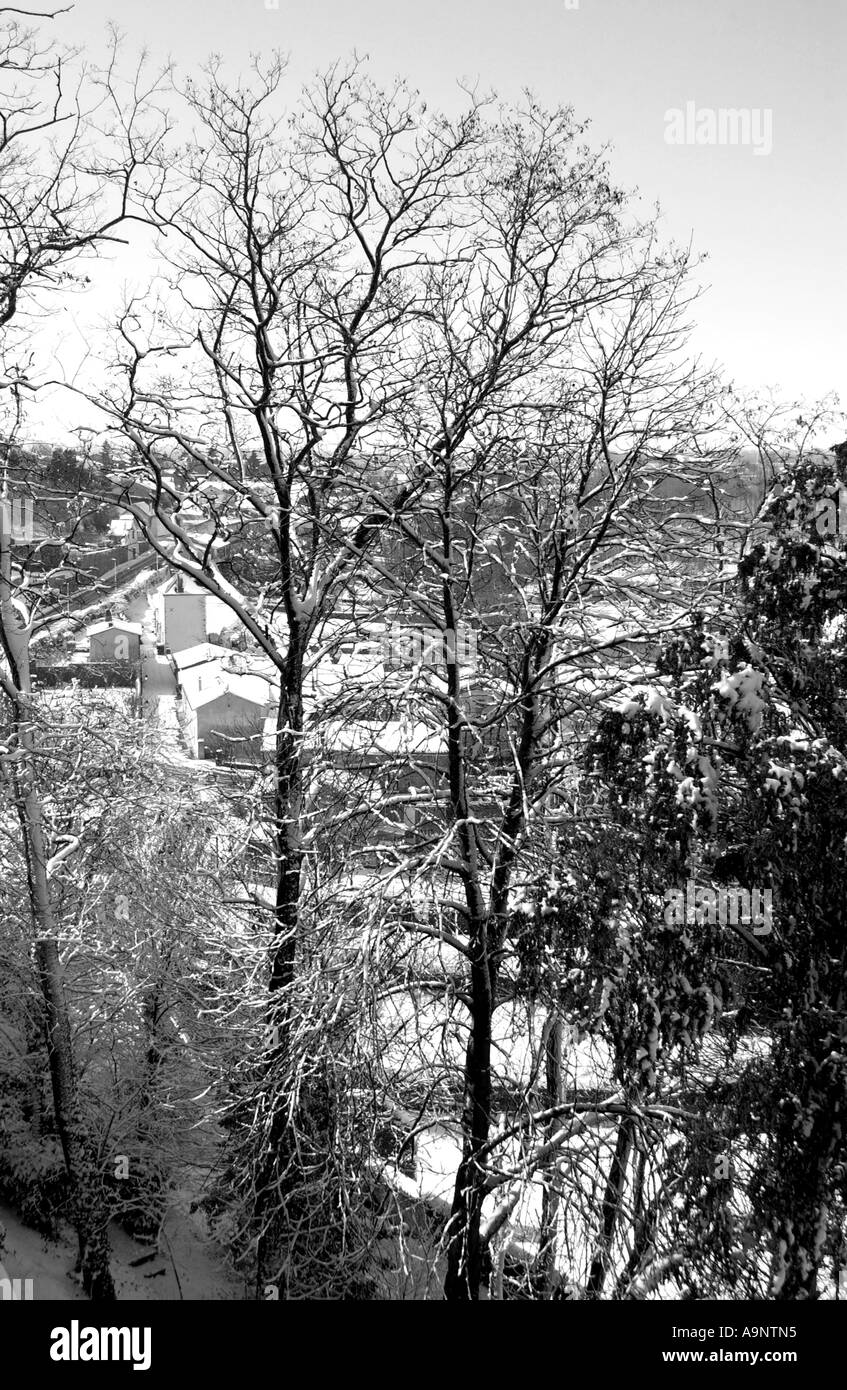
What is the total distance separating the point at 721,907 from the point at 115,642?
14.6m

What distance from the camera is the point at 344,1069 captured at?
6219mm

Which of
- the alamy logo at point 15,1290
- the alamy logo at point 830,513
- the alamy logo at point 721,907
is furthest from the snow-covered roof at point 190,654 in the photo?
the alamy logo at point 830,513

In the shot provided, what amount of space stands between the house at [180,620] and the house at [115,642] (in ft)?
12.7

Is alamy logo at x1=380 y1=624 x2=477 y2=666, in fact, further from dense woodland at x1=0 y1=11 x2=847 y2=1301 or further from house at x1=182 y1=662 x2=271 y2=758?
house at x1=182 y1=662 x2=271 y2=758

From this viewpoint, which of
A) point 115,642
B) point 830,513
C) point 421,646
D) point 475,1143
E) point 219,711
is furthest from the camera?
point 219,711

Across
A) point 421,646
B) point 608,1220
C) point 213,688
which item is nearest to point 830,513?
point 421,646

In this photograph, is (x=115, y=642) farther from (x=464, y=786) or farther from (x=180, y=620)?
(x=180, y=620)

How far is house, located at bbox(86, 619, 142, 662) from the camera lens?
15906 mm

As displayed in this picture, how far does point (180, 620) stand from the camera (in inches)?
1357

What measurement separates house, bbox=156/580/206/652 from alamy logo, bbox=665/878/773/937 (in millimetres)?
28515

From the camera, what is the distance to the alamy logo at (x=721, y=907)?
4906 millimetres
